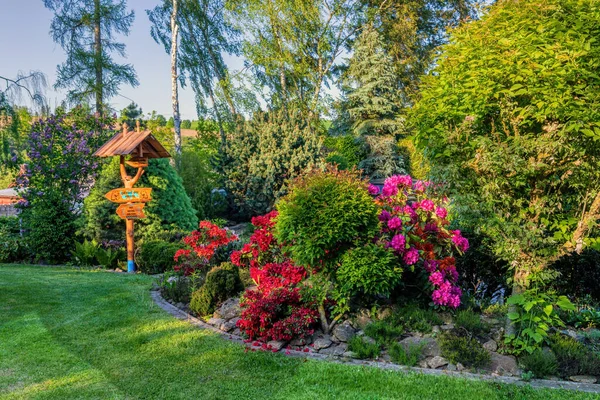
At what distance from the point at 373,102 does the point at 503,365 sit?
16.3 metres

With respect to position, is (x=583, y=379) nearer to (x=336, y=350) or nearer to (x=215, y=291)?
(x=336, y=350)

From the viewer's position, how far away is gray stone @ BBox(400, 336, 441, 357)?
4145 millimetres

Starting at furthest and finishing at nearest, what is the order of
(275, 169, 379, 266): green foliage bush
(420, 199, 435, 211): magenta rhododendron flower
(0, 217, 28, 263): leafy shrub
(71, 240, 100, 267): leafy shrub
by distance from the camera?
(0, 217, 28, 263): leafy shrub < (71, 240, 100, 267): leafy shrub < (420, 199, 435, 211): magenta rhododendron flower < (275, 169, 379, 266): green foliage bush

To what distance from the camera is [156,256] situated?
8.59 metres

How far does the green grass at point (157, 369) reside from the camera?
3424 millimetres

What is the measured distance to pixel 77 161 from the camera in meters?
11.5

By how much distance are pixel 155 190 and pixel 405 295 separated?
6867mm

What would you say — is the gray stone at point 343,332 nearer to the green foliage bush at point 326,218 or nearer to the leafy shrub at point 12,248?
the green foliage bush at point 326,218

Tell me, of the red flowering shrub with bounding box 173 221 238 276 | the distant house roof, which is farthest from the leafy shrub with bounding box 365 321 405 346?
A: the distant house roof

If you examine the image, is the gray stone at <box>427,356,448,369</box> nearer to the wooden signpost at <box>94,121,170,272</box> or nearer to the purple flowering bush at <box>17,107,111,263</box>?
the wooden signpost at <box>94,121,170,272</box>

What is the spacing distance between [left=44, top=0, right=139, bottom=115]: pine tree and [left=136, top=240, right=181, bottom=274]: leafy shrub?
11.2m

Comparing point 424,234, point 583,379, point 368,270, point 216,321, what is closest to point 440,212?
point 424,234

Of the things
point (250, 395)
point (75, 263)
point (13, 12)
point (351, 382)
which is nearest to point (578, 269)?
point (351, 382)

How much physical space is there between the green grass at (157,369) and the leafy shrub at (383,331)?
60 cm
